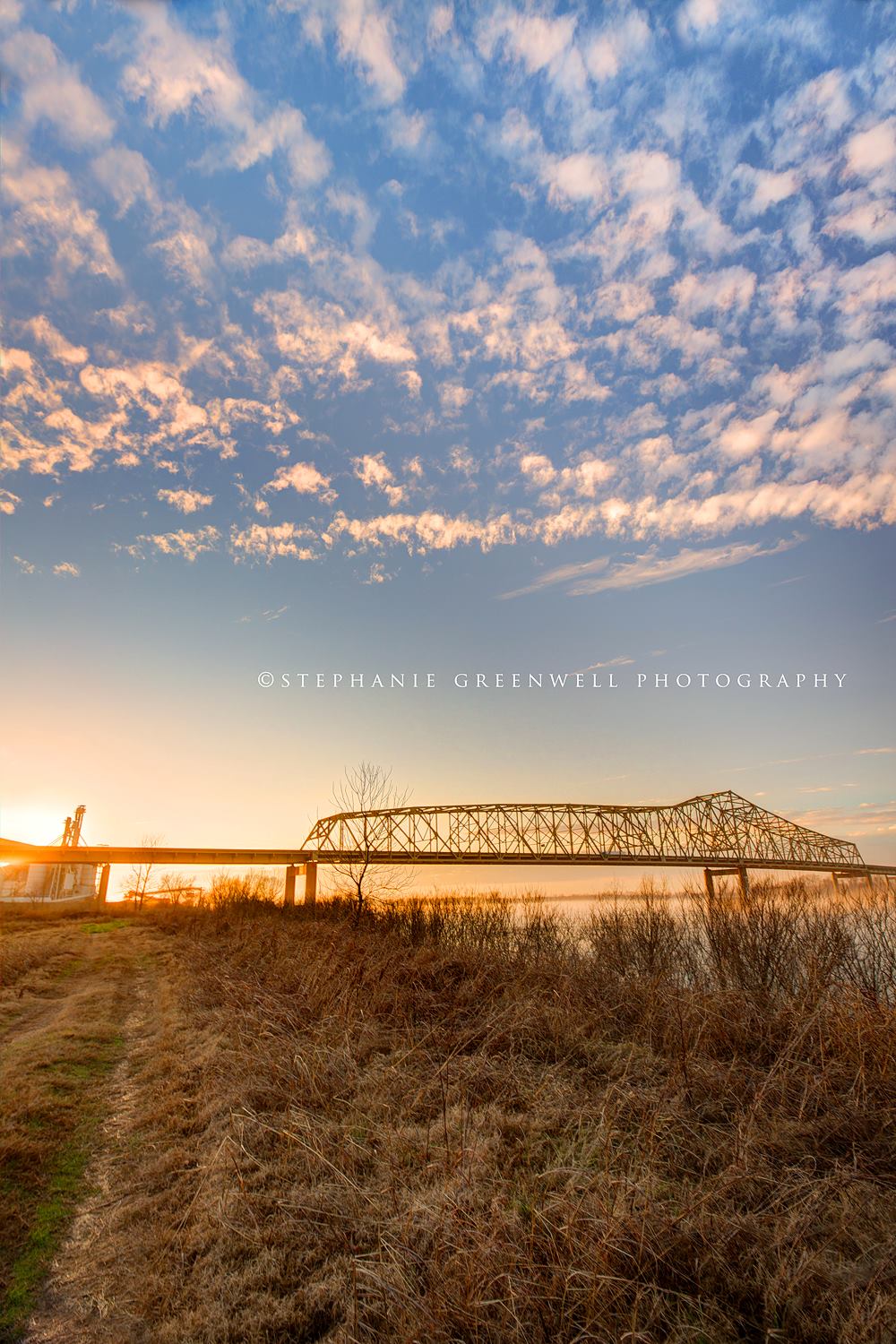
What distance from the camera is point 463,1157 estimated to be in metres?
5.54

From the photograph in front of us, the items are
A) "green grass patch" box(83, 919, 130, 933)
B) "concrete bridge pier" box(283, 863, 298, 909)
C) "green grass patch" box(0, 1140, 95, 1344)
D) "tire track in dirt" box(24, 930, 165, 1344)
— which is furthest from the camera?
"concrete bridge pier" box(283, 863, 298, 909)

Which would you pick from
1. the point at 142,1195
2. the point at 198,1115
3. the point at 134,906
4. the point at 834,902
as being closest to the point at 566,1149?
the point at 142,1195

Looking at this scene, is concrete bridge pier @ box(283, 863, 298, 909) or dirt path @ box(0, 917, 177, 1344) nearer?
dirt path @ box(0, 917, 177, 1344)

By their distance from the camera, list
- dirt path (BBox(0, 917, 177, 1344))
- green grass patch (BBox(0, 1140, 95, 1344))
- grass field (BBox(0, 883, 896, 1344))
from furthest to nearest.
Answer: dirt path (BBox(0, 917, 177, 1344)) → green grass patch (BBox(0, 1140, 95, 1344)) → grass field (BBox(0, 883, 896, 1344))

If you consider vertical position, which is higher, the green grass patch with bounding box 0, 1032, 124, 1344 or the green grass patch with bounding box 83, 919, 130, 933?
the green grass patch with bounding box 83, 919, 130, 933

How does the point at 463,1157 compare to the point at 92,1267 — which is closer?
the point at 92,1267

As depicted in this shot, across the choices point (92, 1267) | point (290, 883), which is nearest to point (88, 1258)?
point (92, 1267)

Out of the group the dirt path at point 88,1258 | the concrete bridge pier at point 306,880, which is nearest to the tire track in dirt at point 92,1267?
the dirt path at point 88,1258

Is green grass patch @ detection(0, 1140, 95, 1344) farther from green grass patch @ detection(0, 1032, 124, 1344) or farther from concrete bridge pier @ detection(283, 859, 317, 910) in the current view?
concrete bridge pier @ detection(283, 859, 317, 910)

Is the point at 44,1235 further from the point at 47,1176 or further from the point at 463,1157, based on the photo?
the point at 463,1157

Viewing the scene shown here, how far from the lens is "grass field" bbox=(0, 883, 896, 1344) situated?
3846 mm

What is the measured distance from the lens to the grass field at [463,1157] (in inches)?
151

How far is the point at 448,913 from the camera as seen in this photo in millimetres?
21188

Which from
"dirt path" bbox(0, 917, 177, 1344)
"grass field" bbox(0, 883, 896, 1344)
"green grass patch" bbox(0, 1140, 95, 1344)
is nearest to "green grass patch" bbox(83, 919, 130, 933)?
"dirt path" bbox(0, 917, 177, 1344)
